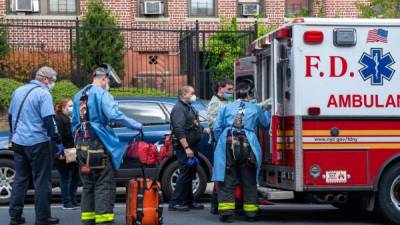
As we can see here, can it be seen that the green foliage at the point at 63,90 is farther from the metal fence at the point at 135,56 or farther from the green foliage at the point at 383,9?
the green foliage at the point at 383,9

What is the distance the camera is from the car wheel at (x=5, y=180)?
11.7 meters

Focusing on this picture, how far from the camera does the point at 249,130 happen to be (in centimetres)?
981

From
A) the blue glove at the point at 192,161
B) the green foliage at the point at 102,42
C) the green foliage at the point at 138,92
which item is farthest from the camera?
the green foliage at the point at 102,42

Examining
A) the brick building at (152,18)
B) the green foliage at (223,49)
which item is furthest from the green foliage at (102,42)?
the green foliage at (223,49)

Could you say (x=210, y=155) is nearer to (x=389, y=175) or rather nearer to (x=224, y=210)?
(x=224, y=210)

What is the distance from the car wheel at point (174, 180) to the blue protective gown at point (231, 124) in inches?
73.3

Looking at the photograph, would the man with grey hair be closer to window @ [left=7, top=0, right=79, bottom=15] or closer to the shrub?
the shrub

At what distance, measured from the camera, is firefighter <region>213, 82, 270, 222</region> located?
973cm

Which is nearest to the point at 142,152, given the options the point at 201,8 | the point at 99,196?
the point at 99,196

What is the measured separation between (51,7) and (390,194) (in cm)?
1581

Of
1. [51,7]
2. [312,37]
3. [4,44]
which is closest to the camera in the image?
[312,37]

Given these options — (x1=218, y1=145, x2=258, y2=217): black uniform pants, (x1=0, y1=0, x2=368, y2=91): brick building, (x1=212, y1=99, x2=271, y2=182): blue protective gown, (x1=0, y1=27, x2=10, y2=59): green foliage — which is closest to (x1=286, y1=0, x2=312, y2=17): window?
(x1=0, y1=0, x2=368, y2=91): brick building

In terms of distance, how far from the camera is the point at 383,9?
18.2m

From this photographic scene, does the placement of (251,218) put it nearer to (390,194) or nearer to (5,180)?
(390,194)
